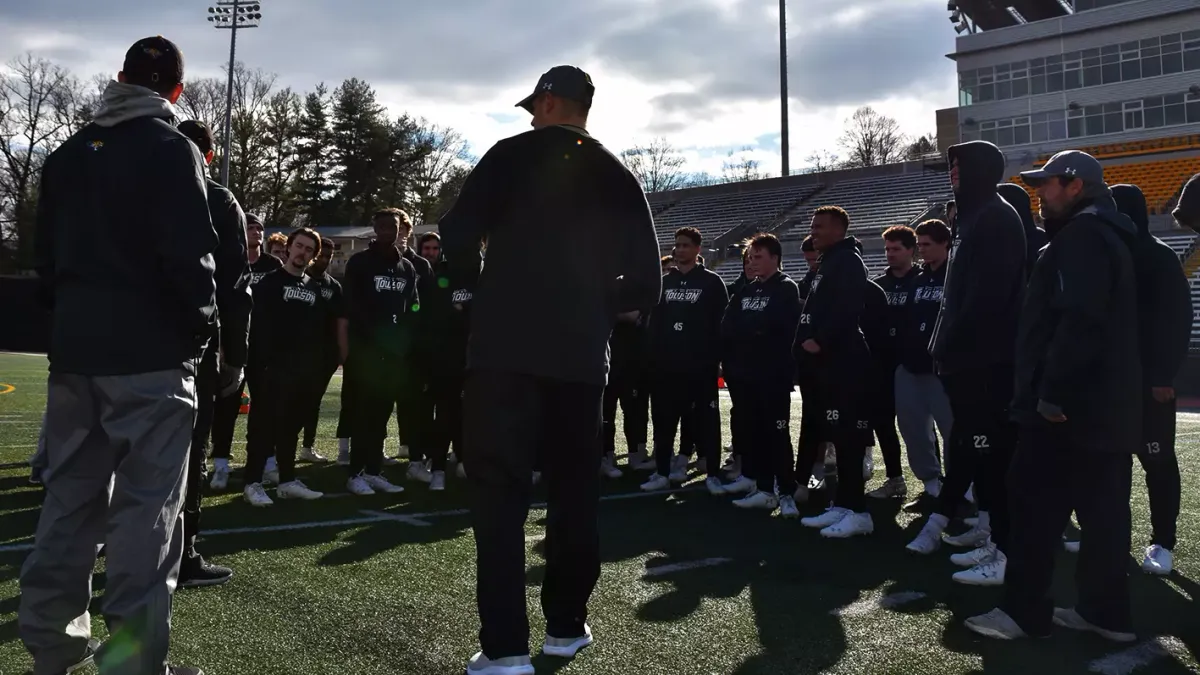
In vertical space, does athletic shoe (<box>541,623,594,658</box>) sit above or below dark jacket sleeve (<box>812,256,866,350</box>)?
below

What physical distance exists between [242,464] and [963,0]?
45905 millimetres

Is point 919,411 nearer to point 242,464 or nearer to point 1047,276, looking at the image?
point 1047,276

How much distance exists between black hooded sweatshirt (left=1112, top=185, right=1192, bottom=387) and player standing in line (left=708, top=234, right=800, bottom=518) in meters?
2.46

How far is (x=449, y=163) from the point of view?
60.0m

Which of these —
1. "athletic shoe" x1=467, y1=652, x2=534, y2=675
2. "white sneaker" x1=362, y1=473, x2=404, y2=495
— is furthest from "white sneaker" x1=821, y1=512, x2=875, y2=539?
"white sneaker" x1=362, y1=473, x2=404, y2=495

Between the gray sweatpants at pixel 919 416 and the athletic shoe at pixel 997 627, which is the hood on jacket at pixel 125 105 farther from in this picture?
the gray sweatpants at pixel 919 416

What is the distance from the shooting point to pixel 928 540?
5.39 meters

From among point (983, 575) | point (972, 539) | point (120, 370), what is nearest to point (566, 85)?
point (120, 370)

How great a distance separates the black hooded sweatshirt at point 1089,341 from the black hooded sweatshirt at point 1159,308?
663 millimetres

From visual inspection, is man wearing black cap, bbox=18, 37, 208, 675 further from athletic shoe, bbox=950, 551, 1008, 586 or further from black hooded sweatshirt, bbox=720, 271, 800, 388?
black hooded sweatshirt, bbox=720, 271, 800, 388

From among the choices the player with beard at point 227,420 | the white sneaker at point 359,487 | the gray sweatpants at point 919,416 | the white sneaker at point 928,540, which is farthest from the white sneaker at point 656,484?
the player with beard at point 227,420

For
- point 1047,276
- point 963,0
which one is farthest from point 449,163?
point 1047,276

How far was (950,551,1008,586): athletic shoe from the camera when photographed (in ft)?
15.1

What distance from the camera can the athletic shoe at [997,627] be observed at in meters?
3.76
